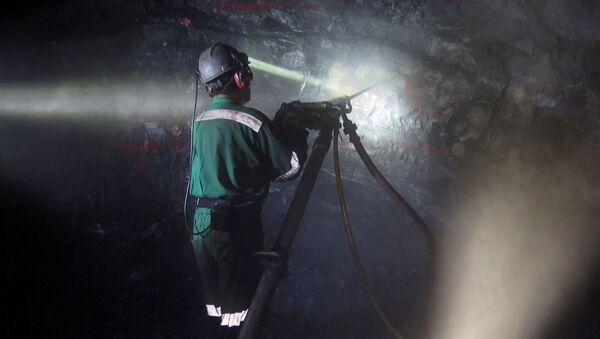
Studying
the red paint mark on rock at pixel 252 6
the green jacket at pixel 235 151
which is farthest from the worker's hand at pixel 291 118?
the red paint mark on rock at pixel 252 6

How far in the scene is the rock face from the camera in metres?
3.47

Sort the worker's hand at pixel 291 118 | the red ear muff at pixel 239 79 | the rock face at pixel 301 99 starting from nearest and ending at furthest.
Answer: the worker's hand at pixel 291 118
the red ear muff at pixel 239 79
the rock face at pixel 301 99

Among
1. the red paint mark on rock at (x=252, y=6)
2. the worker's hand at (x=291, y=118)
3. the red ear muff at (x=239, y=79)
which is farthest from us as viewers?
the red paint mark on rock at (x=252, y=6)

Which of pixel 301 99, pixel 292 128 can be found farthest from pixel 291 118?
pixel 301 99

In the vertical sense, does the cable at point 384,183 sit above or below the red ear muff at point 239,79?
below

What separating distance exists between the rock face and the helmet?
175cm

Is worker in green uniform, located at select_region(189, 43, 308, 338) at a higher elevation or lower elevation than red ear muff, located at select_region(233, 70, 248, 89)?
lower

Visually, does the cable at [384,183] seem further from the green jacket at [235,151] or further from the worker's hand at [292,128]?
the green jacket at [235,151]

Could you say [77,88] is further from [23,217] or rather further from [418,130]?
[418,130]

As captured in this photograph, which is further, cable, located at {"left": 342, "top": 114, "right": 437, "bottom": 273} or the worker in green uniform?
cable, located at {"left": 342, "top": 114, "right": 437, "bottom": 273}

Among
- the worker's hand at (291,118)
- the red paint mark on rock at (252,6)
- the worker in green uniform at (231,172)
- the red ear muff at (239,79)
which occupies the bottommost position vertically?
the worker in green uniform at (231,172)

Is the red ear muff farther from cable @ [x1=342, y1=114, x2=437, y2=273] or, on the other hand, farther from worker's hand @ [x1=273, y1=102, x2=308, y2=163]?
cable @ [x1=342, y1=114, x2=437, y2=273]

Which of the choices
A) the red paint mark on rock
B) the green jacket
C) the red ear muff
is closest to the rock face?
the red paint mark on rock

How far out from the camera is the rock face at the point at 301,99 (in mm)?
3469
